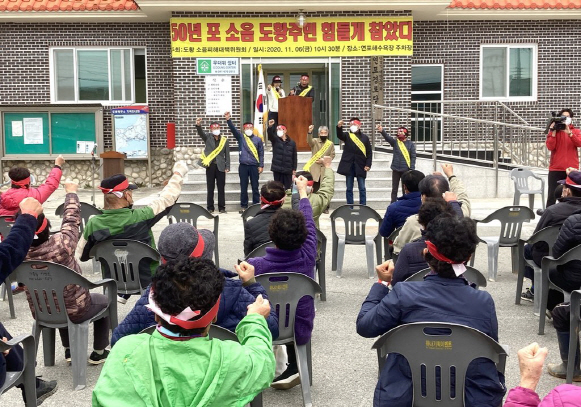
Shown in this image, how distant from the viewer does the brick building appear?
17.6m

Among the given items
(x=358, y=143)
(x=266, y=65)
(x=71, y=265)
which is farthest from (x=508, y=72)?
(x=71, y=265)

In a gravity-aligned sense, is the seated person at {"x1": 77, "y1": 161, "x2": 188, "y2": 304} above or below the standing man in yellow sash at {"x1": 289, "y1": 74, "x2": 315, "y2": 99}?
below

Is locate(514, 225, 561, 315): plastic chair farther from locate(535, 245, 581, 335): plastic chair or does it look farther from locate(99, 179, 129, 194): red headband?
locate(99, 179, 129, 194): red headband

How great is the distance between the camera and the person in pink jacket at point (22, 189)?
24.4ft

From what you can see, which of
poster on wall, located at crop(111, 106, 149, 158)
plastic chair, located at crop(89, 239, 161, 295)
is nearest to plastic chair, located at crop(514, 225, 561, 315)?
plastic chair, located at crop(89, 239, 161, 295)

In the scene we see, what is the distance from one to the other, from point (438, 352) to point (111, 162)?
48.2 ft

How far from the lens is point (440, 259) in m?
3.52

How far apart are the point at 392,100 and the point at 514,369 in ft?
43.3

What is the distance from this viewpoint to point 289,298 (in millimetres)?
4859

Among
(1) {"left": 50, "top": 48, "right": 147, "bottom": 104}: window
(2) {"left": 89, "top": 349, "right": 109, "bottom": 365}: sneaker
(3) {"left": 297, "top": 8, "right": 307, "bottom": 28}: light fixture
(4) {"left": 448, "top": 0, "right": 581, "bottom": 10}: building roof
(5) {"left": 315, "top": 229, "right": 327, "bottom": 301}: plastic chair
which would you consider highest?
(4) {"left": 448, "top": 0, "right": 581, "bottom": 10}: building roof

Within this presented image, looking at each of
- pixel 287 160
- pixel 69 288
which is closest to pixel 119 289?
pixel 69 288

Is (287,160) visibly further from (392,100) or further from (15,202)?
(15,202)

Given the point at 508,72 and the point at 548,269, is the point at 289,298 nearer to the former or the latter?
the point at 548,269

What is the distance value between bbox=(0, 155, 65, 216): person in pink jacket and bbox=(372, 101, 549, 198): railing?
1000 centimetres
